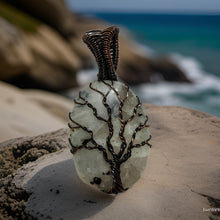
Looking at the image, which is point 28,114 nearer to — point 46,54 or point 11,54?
point 11,54

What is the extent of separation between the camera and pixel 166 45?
19.1m

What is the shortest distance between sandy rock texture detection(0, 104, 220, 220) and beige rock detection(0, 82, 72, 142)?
129 cm

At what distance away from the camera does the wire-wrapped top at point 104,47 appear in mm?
1577

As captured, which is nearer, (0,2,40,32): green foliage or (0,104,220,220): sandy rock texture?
(0,104,220,220): sandy rock texture

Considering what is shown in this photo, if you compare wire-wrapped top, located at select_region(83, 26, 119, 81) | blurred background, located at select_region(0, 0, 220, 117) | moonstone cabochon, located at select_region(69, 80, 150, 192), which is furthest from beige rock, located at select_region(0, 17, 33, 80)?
moonstone cabochon, located at select_region(69, 80, 150, 192)

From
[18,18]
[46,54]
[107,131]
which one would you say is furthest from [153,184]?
[18,18]

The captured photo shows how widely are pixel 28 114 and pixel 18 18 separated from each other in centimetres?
438

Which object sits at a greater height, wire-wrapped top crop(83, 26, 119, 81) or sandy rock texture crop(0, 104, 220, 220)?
wire-wrapped top crop(83, 26, 119, 81)

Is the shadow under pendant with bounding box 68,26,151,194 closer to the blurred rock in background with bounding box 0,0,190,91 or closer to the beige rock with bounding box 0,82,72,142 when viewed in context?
the beige rock with bounding box 0,82,72,142

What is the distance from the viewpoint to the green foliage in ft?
24.1

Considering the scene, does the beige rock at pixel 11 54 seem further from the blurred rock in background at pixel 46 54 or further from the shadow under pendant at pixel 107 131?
the shadow under pendant at pixel 107 131

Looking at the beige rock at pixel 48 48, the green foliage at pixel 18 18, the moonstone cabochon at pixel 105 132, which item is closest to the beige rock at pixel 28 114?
the moonstone cabochon at pixel 105 132

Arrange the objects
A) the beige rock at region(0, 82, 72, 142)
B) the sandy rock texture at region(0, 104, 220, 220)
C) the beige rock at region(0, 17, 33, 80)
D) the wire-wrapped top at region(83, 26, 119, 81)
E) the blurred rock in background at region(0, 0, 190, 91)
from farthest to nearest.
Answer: the blurred rock in background at region(0, 0, 190, 91), the beige rock at region(0, 17, 33, 80), the beige rock at region(0, 82, 72, 142), the wire-wrapped top at region(83, 26, 119, 81), the sandy rock texture at region(0, 104, 220, 220)

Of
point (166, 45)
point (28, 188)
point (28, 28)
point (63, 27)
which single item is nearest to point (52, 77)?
point (28, 28)
